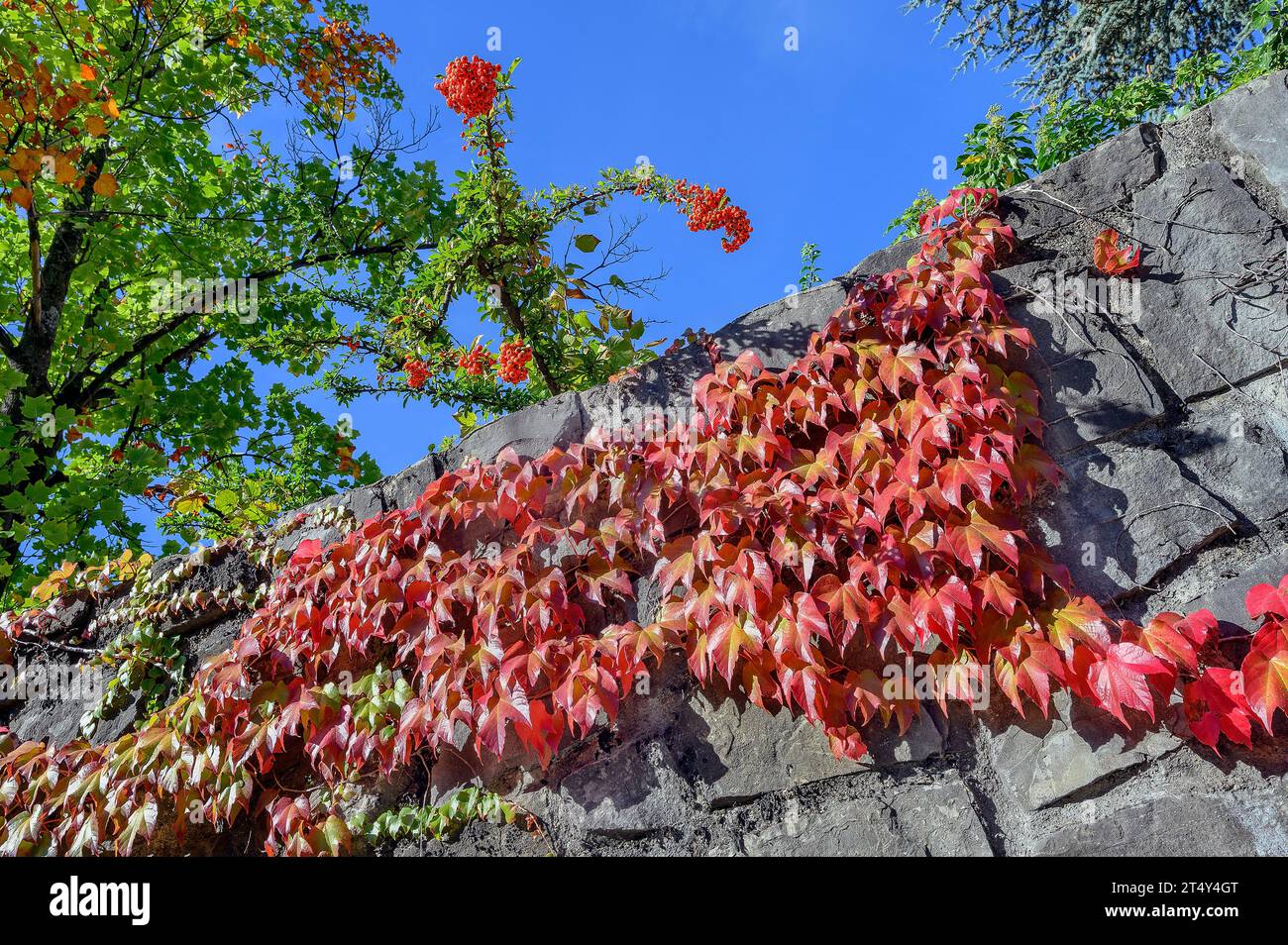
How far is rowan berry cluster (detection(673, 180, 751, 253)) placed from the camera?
4004 millimetres

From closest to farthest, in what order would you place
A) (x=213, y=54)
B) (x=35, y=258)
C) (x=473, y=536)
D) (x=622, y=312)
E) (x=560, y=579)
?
(x=560, y=579), (x=473, y=536), (x=622, y=312), (x=35, y=258), (x=213, y=54)

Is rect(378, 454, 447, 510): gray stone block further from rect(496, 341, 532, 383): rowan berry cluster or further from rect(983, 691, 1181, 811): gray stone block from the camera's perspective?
rect(983, 691, 1181, 811): gray stone block

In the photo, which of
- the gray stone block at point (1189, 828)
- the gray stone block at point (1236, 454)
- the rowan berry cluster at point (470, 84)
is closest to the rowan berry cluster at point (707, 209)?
the rowan berry cluster at point (470, 84)

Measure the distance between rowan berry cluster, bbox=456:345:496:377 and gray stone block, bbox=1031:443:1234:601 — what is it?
2719mm

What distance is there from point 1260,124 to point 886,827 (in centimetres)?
256

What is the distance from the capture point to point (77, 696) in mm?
3643

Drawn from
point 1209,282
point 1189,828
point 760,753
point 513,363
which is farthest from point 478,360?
point 1189,828

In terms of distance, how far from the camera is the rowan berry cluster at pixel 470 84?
132 inches

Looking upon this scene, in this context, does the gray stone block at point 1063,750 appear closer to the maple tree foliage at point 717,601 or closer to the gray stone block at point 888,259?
the maple tree foliage at point 717,601

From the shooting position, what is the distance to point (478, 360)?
13.1 ft

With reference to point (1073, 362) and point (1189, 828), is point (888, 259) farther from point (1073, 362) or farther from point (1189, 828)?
point (1189, 828)

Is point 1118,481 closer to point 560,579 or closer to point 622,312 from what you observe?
point 560,579
